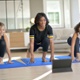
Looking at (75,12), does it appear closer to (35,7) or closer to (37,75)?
(35,7)

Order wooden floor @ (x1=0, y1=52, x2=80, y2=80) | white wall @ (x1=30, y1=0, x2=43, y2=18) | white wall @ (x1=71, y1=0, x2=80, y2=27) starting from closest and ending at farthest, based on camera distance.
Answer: wooden floor @ (x1=0, y1=52, x2=80, y2=80)
white wall @ (x1=71, y1=0, x2=80, y2=27)
white wall @ (x1=30, y1=0, x2=43, y2=18)

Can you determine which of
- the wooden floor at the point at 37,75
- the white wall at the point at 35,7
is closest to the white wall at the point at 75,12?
the white wall at the point at 35,7

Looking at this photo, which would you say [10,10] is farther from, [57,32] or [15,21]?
[57,32]

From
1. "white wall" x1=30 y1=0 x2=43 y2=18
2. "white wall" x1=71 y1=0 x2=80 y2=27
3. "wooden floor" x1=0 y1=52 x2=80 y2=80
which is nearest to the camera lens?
"wooden floor" x1=0 y1=52 x2=80 y2=80

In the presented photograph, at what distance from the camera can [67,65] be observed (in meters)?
2.49

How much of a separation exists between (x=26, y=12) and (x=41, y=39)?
322 centimetres

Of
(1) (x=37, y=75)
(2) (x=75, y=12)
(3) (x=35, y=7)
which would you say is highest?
(3) (x=35, y=7)

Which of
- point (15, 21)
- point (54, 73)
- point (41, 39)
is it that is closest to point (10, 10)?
point (15, 21)

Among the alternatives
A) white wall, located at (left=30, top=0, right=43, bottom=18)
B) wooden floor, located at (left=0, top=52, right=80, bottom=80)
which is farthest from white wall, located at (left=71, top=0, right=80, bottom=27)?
wooden floor, located at (left=0, top=52, right=80, bottom=80)

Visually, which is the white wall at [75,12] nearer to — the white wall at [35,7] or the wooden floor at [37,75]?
the white wall at [35,7]

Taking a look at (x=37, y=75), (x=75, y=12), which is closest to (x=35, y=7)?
(x=75, y=12)

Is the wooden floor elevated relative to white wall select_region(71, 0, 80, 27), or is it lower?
lower

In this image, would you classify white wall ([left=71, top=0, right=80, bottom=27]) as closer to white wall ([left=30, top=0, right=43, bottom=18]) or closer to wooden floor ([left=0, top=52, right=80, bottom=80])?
white wall ([left=30, top=0, right=43, bottom=18])

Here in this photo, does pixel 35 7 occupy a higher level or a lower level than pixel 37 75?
higher
